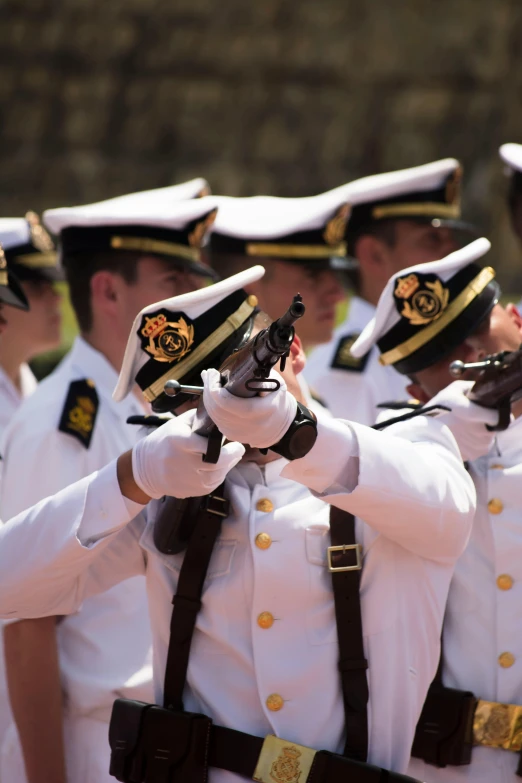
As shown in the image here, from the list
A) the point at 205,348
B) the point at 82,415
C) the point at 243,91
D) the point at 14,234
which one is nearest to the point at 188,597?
the point at 205,348

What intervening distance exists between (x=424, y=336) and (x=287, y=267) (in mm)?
2089

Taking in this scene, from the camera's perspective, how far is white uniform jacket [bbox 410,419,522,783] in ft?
13.1

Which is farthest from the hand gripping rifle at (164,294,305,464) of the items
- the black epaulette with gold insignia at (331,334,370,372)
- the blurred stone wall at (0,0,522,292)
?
the blurred stone wall at (0,0,522,292)

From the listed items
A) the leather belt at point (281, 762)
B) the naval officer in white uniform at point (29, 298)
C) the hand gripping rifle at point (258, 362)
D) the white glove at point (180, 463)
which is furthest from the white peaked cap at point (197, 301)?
the naval officer in white uniform at point (29, 298)

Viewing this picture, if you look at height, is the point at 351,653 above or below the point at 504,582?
below

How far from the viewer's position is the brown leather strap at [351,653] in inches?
131

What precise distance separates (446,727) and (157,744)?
976 mm

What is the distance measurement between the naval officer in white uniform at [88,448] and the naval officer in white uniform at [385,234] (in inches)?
52.4

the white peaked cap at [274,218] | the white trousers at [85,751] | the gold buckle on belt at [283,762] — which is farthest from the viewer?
the white peaked cap at [274,218]

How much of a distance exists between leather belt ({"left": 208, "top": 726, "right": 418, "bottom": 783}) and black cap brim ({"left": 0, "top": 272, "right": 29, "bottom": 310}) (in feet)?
6.48

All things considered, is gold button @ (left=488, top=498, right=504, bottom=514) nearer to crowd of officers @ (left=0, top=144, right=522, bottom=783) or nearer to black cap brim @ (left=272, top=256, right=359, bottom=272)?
crowd of officers @ (left=0, top=144, right=522, bottom=783)

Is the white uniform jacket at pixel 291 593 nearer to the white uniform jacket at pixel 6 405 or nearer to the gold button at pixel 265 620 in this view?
the gold button at pixel 265 620

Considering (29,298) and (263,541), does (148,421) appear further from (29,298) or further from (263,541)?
(29,298)

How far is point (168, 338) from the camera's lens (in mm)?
3590
